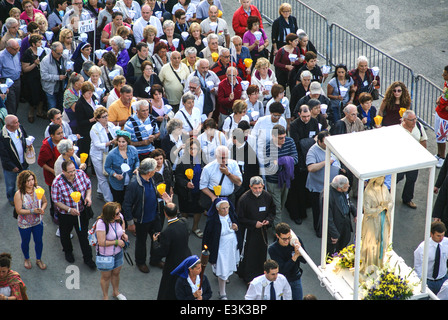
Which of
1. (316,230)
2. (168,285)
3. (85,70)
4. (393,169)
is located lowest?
(316,230)

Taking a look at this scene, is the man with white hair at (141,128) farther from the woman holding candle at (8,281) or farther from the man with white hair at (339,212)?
the woman holding candle at (8,281)

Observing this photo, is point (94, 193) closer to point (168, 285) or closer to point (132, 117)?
point (132, 117)

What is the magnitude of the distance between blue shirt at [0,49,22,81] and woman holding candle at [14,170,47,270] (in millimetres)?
3913

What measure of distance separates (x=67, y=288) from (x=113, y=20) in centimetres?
625

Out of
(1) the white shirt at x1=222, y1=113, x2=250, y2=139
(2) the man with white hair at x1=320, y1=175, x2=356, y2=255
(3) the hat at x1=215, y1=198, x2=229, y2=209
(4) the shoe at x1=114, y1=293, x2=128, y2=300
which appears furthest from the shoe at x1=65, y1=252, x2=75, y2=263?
(2) the man with white hair at x1=320, y1=175, x2=356, y2=255

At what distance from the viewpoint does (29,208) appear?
11398 mm

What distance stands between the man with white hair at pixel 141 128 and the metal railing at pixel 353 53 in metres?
5.45

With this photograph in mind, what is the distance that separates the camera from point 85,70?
13938 millimetres

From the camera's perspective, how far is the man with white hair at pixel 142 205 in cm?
1152

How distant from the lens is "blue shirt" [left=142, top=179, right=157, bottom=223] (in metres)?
11.6

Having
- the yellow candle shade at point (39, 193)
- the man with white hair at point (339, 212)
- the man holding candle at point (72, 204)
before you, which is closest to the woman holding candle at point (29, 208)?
the yellow candle shade at point (39, 193)

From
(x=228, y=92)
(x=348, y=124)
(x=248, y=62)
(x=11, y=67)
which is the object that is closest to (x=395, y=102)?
(x=348, y=124)

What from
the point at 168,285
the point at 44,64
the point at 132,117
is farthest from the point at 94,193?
the point at 168,285

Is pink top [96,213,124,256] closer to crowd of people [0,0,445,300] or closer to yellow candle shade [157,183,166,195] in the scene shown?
crowd of people [0,0,445,300]
